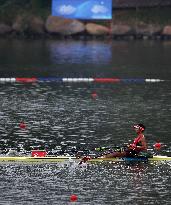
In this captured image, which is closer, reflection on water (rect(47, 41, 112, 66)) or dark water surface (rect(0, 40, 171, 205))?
dark water surface (rect(0, 40, 171, 205))

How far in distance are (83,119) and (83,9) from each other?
76626 millimetres

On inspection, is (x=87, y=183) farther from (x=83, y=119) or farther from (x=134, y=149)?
(x=83, y=119)

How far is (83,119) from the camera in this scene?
62.6 m

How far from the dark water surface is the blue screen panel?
839 inches

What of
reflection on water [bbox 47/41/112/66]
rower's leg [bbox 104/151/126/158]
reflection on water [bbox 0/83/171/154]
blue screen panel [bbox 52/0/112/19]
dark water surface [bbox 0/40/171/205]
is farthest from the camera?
blue screen panel [bbox 52/0/112/19]

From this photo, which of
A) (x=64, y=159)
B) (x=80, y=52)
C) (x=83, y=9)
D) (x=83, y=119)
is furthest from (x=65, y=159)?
(x=83, y=9)

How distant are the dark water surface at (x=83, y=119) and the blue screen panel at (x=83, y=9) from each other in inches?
839

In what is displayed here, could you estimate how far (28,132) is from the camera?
190ft

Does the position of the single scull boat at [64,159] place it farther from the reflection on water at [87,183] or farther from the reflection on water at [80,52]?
the reflection on water at [80,52]

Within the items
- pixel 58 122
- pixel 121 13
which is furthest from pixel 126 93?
pixel 121 13

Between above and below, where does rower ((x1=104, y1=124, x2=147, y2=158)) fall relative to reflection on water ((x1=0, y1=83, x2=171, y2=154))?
above

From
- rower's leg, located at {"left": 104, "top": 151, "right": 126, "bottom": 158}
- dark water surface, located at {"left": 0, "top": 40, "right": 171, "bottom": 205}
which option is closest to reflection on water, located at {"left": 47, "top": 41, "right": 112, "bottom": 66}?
dark water surface, located at {"left": 0, "top": 40, "right": 171, "bottom": 205}

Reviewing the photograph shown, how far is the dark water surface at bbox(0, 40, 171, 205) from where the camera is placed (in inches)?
1702

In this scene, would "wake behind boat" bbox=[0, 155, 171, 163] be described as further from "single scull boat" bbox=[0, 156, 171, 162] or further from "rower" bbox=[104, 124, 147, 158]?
"rower" bbox=[104, 124, 147, 158]
